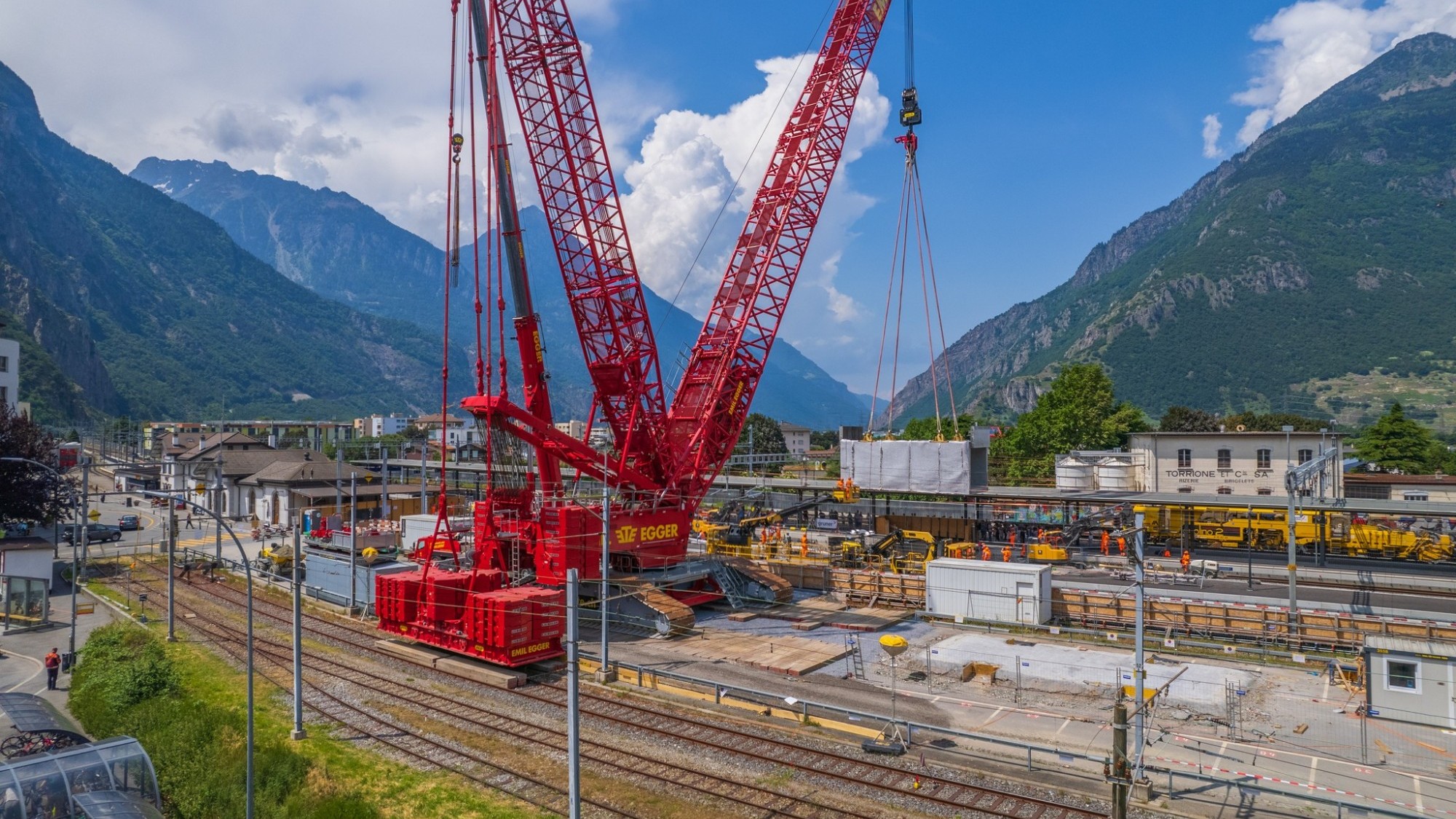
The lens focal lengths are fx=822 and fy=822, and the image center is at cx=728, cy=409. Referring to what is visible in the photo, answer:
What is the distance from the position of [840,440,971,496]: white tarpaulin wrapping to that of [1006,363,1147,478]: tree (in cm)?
4275

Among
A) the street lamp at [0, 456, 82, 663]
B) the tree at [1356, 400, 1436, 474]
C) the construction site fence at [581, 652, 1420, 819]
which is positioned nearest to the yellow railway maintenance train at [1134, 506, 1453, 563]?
the construction site fence at [581, 652, 1420, 819]

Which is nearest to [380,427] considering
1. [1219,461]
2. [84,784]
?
[1219,461]

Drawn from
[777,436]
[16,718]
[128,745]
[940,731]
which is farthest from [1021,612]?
[777,436]

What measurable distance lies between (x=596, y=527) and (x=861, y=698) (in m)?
13.4

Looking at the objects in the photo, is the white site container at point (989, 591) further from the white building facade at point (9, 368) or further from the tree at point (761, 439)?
the tree at point (761, 439)

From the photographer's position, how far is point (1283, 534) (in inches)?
1896

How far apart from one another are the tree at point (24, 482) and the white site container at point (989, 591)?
43.3m

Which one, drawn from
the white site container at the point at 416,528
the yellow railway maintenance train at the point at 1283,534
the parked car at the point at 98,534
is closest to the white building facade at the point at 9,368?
the parked car at the point at 98,534

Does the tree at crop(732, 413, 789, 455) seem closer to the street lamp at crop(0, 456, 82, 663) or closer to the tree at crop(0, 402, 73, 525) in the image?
the tree at crop(0, 402, 73, 525)

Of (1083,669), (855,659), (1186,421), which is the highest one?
(1186,421)

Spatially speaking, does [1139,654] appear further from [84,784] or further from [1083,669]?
[84,784]

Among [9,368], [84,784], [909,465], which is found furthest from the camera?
[9,368]

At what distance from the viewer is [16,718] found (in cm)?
1839

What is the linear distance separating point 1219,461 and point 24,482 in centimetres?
7402
